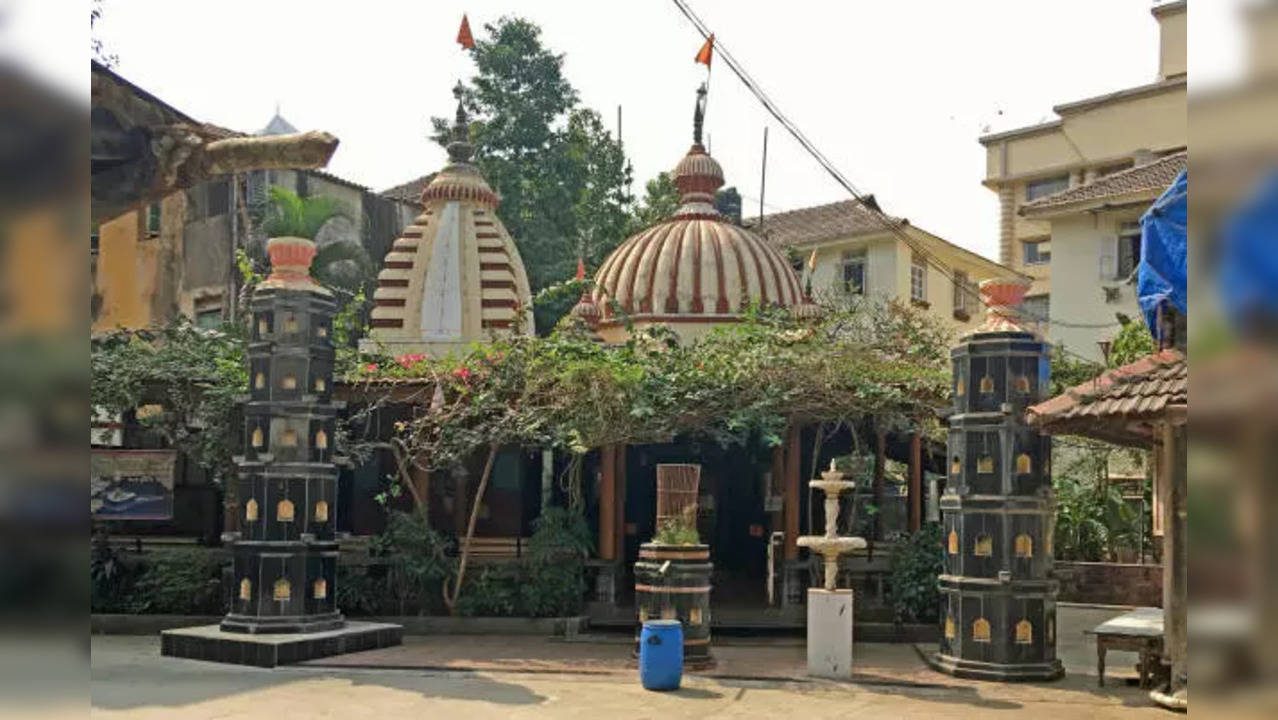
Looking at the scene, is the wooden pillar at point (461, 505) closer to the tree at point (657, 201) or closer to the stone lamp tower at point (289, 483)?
the stone lamp tower at point (289, 483)

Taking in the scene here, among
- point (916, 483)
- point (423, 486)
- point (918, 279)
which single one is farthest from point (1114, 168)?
point (423, 486)

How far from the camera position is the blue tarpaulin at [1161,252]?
29.9 ft

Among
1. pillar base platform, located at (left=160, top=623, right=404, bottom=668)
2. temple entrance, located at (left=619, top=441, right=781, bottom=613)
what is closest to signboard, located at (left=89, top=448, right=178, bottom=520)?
pillar base platform, located at (left=160, top=623, right=404, bottom=668)

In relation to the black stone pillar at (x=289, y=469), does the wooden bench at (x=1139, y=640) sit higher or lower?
lower

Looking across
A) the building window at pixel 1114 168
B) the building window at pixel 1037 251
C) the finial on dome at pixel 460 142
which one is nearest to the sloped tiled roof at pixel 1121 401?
the finial on dome at pixel 460 142

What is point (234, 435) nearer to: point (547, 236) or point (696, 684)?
point (696, 684)

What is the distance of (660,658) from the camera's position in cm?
1077

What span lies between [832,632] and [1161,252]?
434cm

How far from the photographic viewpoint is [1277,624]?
144 centimetres

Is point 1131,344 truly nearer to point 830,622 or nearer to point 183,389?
point 830,622

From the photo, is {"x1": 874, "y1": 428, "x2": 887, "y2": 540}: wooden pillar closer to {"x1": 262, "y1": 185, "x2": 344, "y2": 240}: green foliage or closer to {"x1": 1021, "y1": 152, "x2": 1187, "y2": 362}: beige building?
{"x1": 262, "y1": 185, "x2": 344, "y2": 240}: green foliage

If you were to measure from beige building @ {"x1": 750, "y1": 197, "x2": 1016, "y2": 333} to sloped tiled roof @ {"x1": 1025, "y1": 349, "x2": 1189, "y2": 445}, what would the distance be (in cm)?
2047

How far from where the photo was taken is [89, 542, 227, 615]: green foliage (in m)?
15.2

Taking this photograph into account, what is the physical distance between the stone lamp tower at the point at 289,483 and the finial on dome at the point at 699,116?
39.7ft
